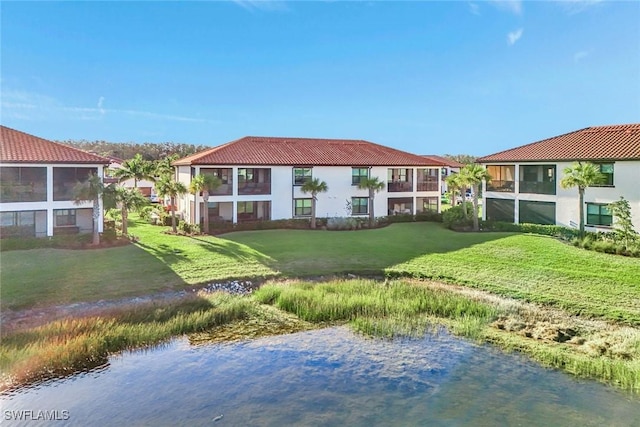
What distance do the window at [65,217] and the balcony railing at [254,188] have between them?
479 inches

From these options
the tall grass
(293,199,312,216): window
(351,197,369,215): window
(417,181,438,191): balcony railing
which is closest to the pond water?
the tall grass

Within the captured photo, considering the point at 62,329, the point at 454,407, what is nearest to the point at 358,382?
the point at 454,407

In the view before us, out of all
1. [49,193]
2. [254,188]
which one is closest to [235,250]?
[254,188]

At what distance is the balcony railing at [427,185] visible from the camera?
152 feet

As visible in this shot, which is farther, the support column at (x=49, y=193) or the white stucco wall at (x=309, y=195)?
the white stucco wall at (x=309, y=195)

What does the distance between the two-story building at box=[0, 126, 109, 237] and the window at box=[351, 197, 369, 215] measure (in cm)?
2119

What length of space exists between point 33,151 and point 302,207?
66.9ft

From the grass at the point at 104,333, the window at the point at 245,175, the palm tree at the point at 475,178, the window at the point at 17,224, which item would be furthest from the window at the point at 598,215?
the window at the point at 17,224

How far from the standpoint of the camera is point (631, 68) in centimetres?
2758

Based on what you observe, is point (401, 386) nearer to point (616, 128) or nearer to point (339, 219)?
point (339, 219)

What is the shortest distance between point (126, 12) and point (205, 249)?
1414cm

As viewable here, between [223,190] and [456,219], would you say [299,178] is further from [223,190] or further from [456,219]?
[456,219]

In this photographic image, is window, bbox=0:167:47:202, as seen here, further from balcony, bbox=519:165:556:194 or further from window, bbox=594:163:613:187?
window, bbox=594:163:613:187

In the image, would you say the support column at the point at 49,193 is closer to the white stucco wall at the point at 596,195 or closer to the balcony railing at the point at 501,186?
the balcony railing at the point at 501,186
